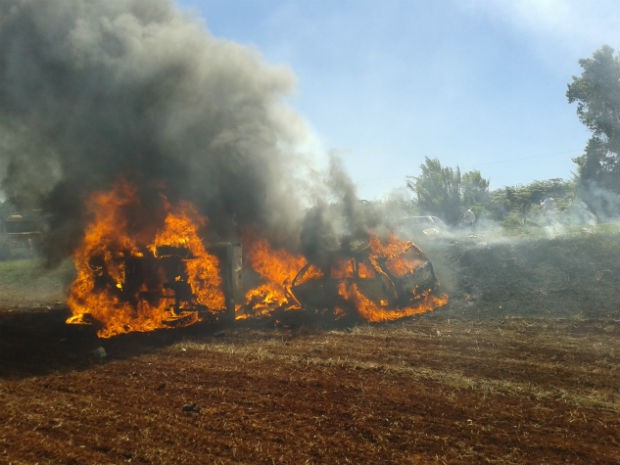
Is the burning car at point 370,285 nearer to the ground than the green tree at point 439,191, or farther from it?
nearer to the ground

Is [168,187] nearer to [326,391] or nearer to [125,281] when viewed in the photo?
[125,281]

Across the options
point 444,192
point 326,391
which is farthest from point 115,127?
point 444,192

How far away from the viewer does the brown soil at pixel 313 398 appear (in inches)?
207

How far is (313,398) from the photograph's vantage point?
698 cm

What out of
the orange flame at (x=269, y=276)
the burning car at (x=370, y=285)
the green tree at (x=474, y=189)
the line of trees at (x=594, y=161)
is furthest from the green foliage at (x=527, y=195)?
the orange flame at (x=269, y=276)

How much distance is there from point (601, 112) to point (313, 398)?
41.0 metres

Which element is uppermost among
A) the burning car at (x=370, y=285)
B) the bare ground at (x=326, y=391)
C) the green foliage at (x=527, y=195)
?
the green foliage at (x=527, y=195)

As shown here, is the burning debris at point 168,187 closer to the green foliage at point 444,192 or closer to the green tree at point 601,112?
the green tree at point 601,112

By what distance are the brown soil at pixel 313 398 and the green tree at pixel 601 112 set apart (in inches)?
1266

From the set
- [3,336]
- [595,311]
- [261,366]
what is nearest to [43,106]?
[3,336]

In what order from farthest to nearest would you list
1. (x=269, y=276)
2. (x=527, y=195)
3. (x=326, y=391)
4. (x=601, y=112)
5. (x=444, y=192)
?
(x=444, y=192)
(x=527, y=195)
(x=601, y=112)
(x=269, y=276)
(x=326, y=391)

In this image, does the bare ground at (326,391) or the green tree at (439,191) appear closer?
the bare ground at (326,391)

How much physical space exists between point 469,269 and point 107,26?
1753 cm

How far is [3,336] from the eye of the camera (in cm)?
1114
